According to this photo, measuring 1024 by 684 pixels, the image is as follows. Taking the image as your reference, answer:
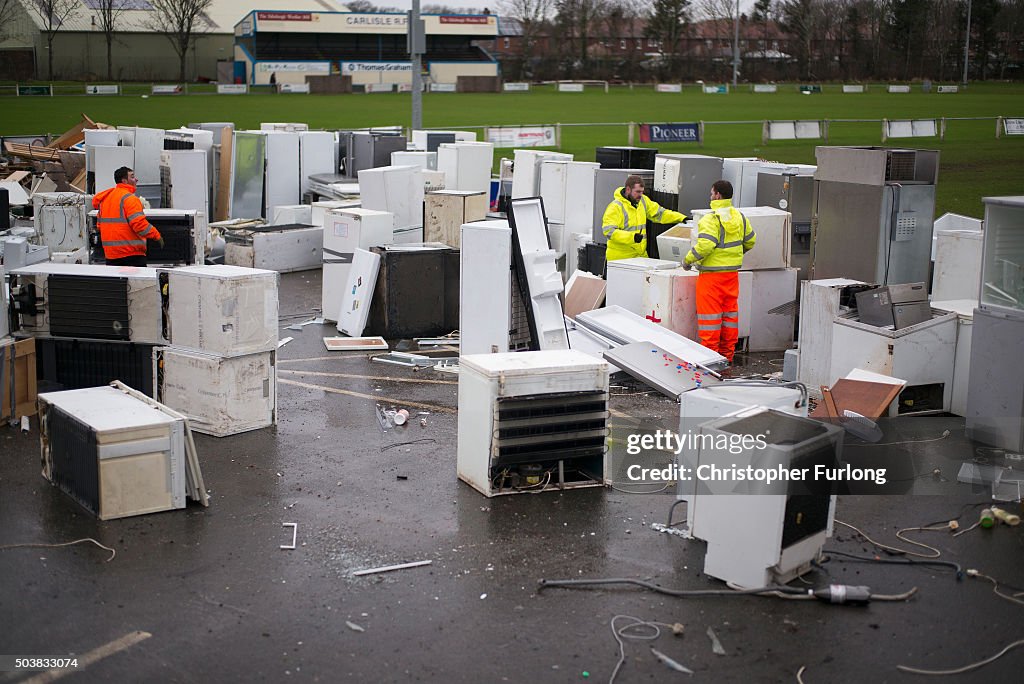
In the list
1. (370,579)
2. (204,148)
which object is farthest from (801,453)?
(204,148)

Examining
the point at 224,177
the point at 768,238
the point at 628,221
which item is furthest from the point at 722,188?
the point at 224,177

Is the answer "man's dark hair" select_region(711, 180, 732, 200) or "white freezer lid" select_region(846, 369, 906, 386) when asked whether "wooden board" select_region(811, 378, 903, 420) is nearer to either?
"white freezer lid" select_region(846, 369, 906, 386)

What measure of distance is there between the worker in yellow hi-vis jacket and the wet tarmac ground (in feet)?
17.1

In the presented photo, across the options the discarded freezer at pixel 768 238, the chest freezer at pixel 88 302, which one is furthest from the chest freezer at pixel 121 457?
the discarded freezer at pixel 768 238

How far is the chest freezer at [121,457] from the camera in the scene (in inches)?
293

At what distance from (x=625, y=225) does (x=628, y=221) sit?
6 cm

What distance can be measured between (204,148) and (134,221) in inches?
353

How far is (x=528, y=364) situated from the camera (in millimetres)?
7887

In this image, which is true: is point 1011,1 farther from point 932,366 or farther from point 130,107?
point 932,366

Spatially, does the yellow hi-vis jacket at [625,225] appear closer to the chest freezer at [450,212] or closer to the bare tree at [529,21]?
the chest freezer at [450,212]

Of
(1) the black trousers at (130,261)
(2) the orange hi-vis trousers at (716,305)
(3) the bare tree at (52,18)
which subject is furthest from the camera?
(3) the bare tree at (52,18)

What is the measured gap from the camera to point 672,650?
5809 mm

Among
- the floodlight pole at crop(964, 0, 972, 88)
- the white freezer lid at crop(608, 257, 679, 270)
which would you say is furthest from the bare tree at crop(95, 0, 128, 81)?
the white freezer lid at crop(608, 257, 679, 270)

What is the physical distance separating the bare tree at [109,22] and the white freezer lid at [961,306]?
73630 millimetres
